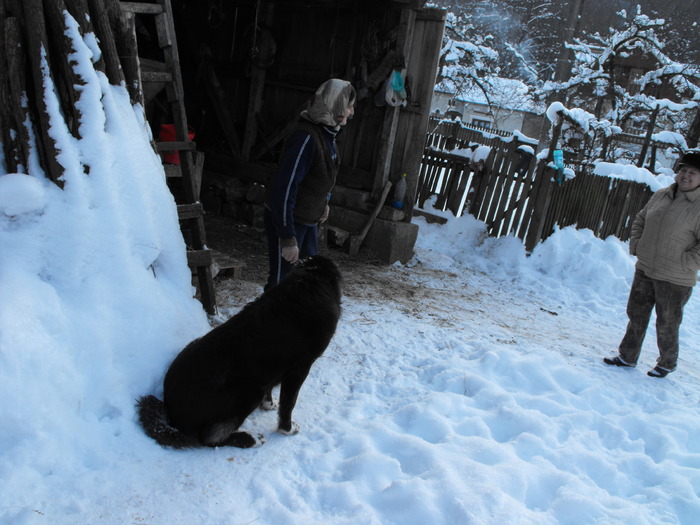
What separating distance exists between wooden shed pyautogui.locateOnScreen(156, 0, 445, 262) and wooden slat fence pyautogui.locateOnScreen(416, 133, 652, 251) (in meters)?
1.80

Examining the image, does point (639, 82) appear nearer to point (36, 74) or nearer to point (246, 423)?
point (246, 423)

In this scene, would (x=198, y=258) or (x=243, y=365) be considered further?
(x=198, y=258)

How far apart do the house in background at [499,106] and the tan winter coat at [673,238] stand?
65.7ft

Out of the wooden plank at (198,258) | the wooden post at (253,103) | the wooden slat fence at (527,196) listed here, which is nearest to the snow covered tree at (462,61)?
the wooden slat fence at (527,196)

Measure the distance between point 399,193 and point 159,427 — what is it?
212 inches

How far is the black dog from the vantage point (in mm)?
2596

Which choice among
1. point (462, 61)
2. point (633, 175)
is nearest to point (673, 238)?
point (633, 175)

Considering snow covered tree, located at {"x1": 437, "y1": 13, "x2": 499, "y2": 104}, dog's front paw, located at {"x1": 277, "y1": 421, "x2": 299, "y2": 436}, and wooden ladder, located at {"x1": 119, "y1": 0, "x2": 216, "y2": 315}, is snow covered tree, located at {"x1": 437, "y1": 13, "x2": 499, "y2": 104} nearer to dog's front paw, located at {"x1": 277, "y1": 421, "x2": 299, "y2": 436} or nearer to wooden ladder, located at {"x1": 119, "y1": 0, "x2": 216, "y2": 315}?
wooden ladder, located at {"x1": 119, "y1": 0, "x2": 216, "y2": 315}

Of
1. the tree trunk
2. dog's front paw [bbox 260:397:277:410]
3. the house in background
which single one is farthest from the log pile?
the house in background

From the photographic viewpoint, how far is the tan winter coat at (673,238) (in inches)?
167

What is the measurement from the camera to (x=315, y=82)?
8.01 m

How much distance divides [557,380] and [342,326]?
1934 millimetres

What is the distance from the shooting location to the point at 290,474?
8.55ft

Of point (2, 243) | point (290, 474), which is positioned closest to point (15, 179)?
point (2, 243)
